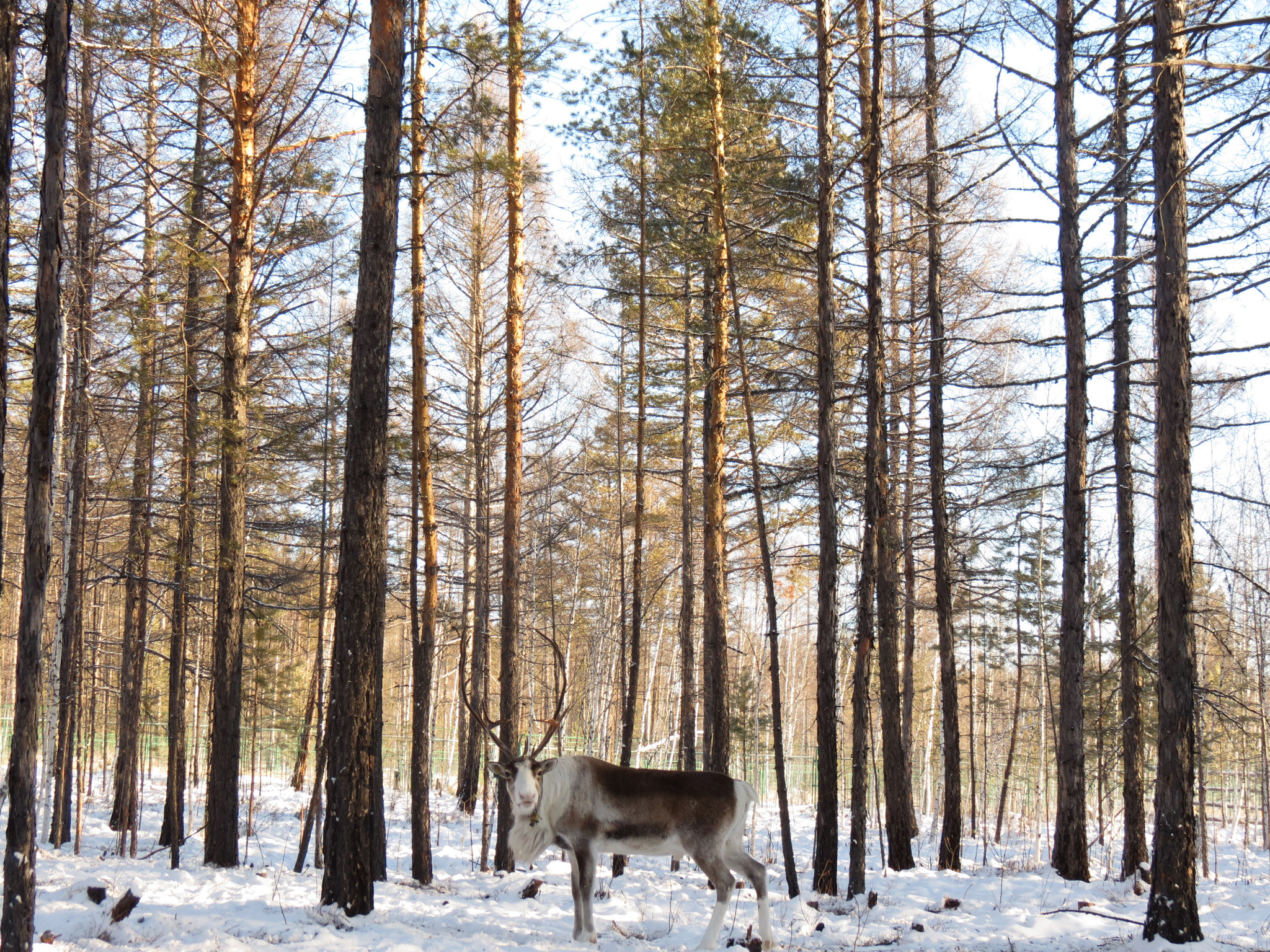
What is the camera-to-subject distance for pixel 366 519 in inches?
268

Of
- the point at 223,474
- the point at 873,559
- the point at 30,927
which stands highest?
the point at 223,474

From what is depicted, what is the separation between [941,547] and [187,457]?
33.2 feet

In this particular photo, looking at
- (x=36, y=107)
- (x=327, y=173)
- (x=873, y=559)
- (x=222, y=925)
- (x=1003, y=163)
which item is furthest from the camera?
(x=327, y=173)

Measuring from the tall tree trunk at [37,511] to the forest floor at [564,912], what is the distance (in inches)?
42.1

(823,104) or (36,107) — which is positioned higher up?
(823,104)

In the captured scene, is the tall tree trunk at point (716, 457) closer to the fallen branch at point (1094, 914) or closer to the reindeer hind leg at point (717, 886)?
the fallen branch at point (1094, 914)

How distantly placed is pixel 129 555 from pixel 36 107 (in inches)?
255

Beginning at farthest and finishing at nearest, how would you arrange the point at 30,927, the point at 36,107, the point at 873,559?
the point at 873,559, the point at 36,107, the point at 30,927

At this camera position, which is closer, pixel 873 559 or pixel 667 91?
pixel 873 559

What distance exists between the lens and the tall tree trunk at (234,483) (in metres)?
10.3

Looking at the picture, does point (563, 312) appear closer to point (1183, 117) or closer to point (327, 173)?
point (327, 173)

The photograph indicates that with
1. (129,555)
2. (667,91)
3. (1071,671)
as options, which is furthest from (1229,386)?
(129,555)

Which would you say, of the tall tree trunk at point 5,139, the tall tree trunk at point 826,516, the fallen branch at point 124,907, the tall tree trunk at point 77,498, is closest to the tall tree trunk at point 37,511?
the tall tree trunk at point 5,139

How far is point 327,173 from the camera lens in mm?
10555
